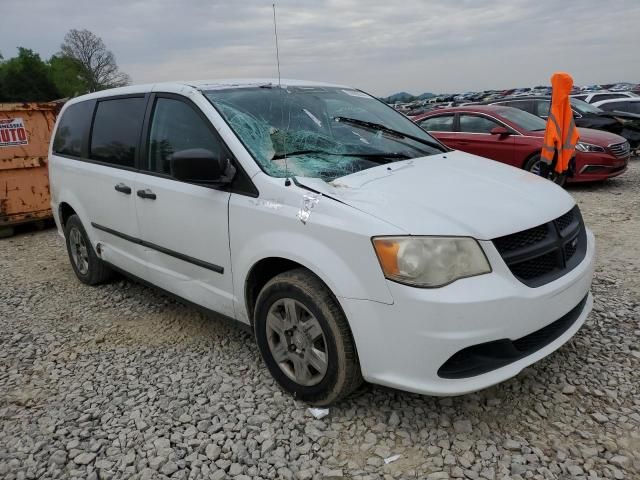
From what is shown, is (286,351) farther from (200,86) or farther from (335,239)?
(200,86)

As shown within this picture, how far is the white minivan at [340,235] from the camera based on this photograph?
2.19 meters

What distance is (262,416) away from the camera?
8.71 ft

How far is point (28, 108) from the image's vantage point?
7.20m

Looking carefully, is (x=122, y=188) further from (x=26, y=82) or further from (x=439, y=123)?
(x=26, y=82)

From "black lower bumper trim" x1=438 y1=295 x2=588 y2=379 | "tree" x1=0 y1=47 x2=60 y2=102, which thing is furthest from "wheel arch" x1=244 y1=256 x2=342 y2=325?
"tree" x1=0 y1=47 x2=60 y2=102

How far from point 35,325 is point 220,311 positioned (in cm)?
186

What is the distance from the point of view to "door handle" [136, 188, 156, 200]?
3.30 meters

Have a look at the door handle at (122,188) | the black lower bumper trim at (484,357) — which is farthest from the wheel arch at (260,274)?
the door handle at (122,188)

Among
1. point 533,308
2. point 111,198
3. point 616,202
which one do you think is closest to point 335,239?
point 533,308

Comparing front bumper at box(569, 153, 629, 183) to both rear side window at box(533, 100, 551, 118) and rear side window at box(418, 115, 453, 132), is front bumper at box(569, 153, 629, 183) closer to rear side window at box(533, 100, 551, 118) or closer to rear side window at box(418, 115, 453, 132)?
rear side window at box(418, 115, 453, 132)

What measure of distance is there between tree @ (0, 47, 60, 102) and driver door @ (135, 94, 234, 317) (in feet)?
185

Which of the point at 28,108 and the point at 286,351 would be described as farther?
the point at 28,108

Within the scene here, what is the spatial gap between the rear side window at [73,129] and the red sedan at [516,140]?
6.20 m

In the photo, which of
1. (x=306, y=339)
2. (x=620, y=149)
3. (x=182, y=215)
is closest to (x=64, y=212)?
(x=182, y=215)
